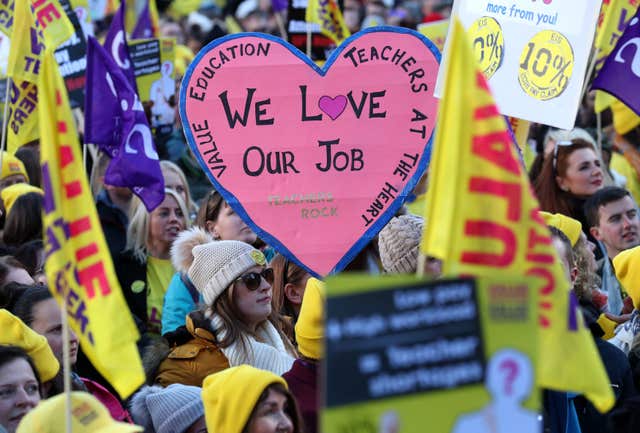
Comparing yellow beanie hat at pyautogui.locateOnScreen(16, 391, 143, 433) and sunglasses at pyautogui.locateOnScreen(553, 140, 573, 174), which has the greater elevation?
sunglasses at pyautogui.locateOnScreen(553, 140, 573, 174)

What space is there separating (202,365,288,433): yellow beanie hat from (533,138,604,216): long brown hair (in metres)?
4.05

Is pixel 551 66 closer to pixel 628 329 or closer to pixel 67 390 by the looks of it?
pixel 628 329

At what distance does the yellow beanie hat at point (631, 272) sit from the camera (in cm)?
606

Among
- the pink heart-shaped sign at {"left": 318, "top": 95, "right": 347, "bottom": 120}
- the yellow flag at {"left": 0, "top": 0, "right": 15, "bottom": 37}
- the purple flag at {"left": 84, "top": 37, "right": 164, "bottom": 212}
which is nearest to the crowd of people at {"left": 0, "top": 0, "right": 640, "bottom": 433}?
the purple flag at {"left": 84, "top": 37, "right": 164, "bottom": 212}

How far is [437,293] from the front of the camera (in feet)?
11.3

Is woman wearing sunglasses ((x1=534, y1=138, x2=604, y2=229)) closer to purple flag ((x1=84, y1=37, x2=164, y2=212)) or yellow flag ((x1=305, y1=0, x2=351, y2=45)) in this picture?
yellow flag ((x1=305, y1=0, x2=351, y2=45))

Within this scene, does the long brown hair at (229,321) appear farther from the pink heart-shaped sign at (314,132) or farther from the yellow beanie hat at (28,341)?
the yellow beanie hat at (28,341)

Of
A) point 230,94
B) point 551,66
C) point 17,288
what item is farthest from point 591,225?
point 17,288

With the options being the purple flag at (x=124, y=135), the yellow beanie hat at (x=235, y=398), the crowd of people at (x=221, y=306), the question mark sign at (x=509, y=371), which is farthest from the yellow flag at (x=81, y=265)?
the purple flag at (x=124, y=135)

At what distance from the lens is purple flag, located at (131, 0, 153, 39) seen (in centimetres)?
1228

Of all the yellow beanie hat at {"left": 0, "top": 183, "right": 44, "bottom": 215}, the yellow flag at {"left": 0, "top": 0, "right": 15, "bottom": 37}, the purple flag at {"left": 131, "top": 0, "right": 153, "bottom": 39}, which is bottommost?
the yellow beanie hat at {"left": 0, "top": 183, "right": 44, "bottom": 215}

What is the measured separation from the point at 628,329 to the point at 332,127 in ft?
4.95

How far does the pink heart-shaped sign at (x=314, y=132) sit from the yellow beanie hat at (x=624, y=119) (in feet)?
13.1

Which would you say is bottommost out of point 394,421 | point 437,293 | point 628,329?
point 628,329
